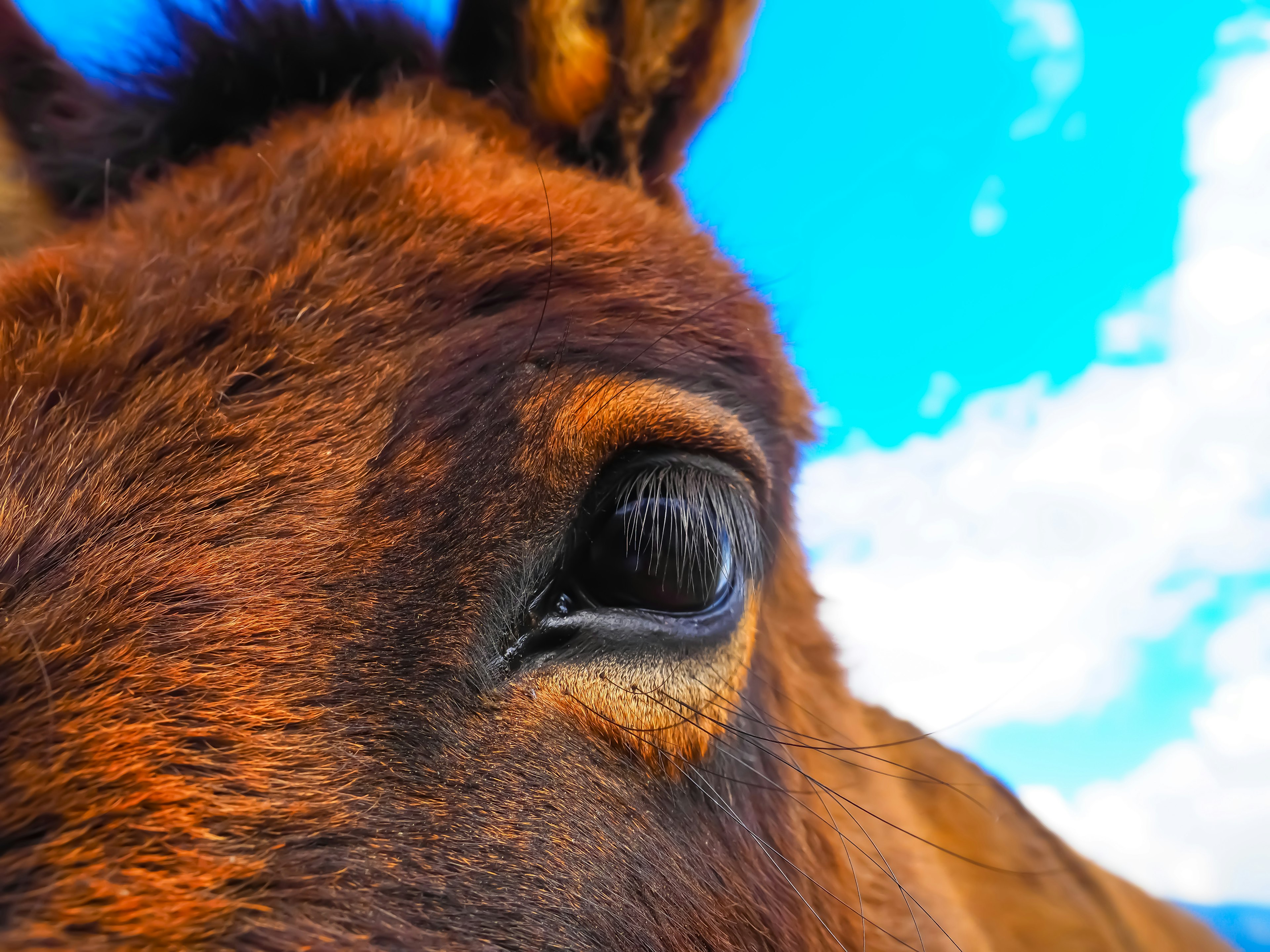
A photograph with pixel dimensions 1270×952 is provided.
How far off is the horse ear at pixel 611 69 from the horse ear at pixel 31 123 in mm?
853

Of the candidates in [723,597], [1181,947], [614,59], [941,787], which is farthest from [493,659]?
[1181,947]

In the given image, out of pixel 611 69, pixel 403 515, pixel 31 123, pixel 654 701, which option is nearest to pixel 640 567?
pixel 654 701

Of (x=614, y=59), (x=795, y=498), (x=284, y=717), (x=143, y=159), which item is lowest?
(x=284, y=717)

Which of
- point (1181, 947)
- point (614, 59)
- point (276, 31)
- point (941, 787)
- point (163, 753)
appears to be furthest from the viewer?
point (1181, 947)

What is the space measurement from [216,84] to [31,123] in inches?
20.9

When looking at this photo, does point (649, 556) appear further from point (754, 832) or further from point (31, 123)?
point (31, 123)

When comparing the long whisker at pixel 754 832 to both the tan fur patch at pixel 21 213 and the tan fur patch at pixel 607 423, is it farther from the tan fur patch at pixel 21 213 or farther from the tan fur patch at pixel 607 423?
the tan fur patch at pixel 21 213

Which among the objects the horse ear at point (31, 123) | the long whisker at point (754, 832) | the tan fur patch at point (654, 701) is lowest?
the long whisker at point (754, 832)

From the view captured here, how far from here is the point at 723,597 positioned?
4.16 ft

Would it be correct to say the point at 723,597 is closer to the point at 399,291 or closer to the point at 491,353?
the point at 491,353

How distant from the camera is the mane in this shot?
1698 millimetres

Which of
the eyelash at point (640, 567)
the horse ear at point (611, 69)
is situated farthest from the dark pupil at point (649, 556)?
the horse ear at point (611, 69)

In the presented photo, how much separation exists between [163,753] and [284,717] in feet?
0.39

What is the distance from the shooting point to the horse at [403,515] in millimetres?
835
